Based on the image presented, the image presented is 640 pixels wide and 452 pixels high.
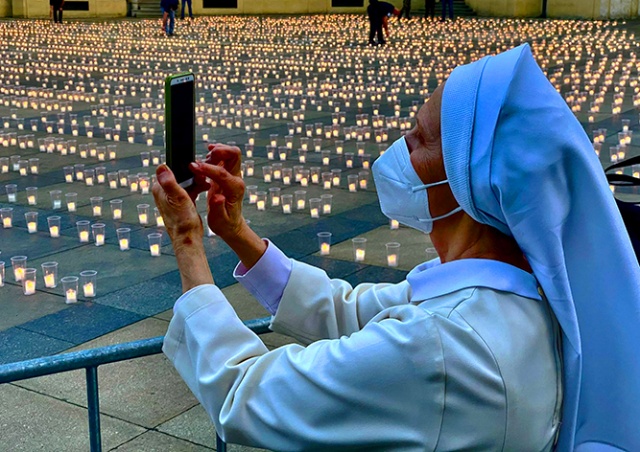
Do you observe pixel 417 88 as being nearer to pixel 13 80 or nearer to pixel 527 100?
pixel 13 80

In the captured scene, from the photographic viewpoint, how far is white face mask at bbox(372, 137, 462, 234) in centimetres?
237

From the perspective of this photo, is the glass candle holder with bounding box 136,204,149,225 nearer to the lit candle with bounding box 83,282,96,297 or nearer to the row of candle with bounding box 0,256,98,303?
the row of candle with bounding box 0,256,98,303

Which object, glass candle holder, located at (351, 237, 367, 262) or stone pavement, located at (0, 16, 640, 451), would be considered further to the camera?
glass candle holder, located at (351, 237, 367, 262)

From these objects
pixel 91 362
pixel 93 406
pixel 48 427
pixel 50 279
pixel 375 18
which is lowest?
pixel 48 427

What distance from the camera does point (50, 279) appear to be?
725 centimetres

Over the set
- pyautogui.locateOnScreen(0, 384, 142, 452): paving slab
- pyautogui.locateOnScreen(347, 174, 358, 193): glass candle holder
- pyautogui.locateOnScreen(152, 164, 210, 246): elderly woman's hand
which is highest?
pyautogui.locateOnScreen(152, 164, 210, 246): elderly woman's hand

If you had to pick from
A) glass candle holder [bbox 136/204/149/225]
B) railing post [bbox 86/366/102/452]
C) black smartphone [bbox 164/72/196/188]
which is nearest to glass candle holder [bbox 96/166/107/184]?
glass candle holder [bbox 136/204/149/225]

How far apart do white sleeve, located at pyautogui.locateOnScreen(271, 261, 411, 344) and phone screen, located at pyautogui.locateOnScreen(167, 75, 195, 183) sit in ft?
1.40

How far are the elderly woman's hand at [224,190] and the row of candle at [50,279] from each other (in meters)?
4.13

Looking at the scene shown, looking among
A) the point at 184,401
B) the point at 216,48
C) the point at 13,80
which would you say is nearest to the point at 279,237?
the point at 184,401

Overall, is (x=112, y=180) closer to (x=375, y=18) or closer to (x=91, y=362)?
(x=91, y=362)

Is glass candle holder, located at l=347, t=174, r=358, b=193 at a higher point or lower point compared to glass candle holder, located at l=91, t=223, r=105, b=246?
higher

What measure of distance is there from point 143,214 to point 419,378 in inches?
292

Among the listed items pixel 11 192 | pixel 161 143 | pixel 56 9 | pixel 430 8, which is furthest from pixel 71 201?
pixel 430 8
